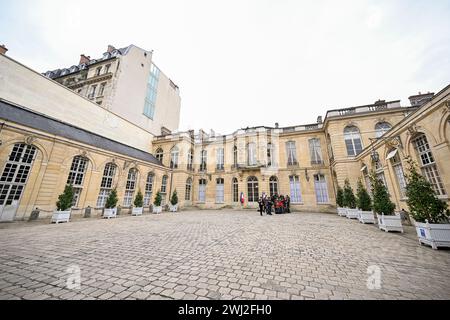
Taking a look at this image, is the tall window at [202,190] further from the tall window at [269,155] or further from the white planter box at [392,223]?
the white planter box at [392,223]

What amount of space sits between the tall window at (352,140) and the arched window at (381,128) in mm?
1125

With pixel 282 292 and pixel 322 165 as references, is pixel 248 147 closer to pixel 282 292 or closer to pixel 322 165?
pixel 322 165

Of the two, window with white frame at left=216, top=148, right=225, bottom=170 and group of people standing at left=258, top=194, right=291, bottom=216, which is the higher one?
window with white frame at left=216, top=148, right=225, bottom=170

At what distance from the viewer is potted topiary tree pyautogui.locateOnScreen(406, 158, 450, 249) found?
4.11 metres

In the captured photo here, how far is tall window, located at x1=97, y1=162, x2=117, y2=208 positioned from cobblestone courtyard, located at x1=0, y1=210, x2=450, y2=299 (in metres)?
7.73

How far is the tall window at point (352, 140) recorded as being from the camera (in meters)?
12.5

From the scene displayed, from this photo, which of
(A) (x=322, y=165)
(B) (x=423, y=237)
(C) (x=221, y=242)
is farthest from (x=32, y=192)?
(A) (x=322, y=165)

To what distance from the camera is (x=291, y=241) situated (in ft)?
15.3

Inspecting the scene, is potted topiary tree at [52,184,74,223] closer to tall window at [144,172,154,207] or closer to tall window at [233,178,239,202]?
tall window at [144,172,154,207]

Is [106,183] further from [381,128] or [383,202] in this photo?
[381,128]

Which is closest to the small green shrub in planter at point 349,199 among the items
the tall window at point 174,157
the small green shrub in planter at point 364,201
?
the small green shrub in planter at point 364,201

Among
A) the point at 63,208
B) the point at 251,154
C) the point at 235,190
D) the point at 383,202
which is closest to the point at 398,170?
the point at 383,202

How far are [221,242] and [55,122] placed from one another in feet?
46.7

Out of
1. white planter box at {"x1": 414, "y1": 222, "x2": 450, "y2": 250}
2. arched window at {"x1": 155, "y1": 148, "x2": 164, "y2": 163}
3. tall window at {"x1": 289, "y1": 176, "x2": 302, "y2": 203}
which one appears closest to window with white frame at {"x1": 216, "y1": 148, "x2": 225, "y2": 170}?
arched window at {"x1": 155, "y1": 148, "x2": 164, "y2": 163}
